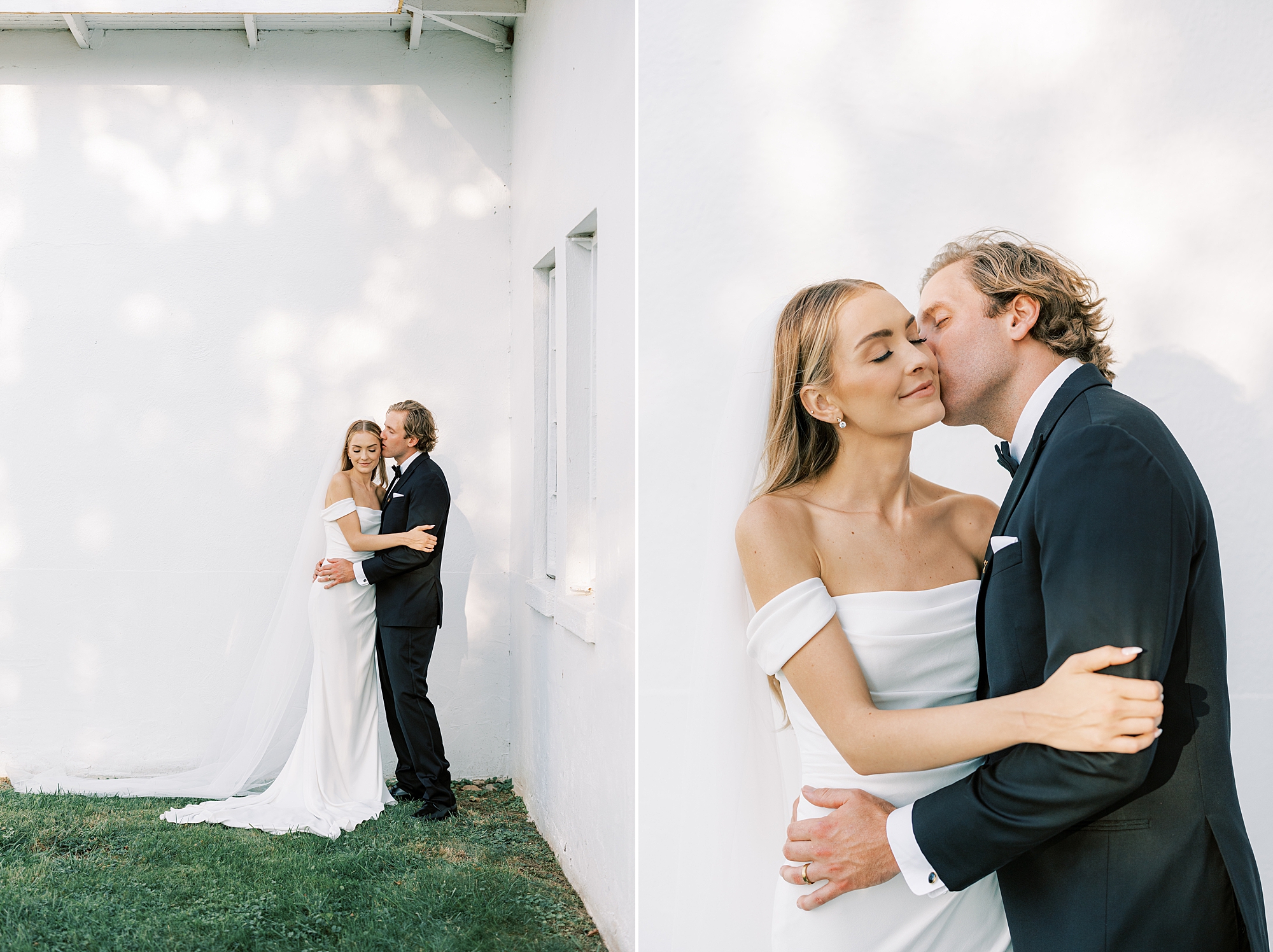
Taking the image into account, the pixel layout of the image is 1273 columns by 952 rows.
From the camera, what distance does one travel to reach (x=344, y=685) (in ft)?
16.7

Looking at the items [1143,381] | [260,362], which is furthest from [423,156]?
[1143,381]

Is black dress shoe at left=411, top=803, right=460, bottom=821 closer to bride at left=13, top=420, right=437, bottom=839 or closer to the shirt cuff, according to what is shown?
bride at left=13, top=420, right=437, bottom=839

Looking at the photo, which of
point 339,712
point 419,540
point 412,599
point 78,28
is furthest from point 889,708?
point 78,28

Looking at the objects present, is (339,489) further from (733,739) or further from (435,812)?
(733,739)

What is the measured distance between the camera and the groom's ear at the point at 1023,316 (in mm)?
1736

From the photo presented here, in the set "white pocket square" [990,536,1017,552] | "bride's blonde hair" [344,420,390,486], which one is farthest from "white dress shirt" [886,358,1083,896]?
"bride's blonde hair" [344,420,390,486]

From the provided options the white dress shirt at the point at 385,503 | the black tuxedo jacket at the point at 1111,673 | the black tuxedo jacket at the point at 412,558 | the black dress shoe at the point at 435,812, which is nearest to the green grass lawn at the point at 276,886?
the black dress shoe at the point at 435,812

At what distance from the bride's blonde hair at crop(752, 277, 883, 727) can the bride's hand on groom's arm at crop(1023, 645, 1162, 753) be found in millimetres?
556

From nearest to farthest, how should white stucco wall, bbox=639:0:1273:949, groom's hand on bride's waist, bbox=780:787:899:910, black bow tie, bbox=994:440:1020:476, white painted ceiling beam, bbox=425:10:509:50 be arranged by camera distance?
groom's hand on bride's waist, bbox=780:787:899:910 → black bow tie, bbox=994:440:1020:476 → white stucco wall, bbox=639:0:1273:949 → white painted ceiling beam, bbox=425:10:509:50

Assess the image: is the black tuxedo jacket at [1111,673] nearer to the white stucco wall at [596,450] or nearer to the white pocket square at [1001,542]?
the white pocket square at [1001,542]

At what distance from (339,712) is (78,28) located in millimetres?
3943

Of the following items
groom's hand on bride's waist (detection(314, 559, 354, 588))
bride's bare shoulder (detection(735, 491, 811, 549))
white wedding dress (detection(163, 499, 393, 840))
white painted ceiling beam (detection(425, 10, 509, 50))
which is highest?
white painted ceiling beam (detection(425, 10, 509, 50))

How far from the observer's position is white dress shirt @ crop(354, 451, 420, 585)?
16.5ft

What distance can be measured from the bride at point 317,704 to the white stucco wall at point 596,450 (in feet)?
2.60
